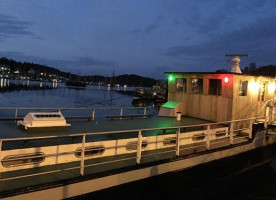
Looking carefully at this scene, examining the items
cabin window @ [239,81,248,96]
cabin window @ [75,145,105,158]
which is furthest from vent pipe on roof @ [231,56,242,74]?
cabin window @ [75,145,105,158]

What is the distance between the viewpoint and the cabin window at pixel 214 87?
14.1 meters

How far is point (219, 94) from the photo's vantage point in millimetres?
14062

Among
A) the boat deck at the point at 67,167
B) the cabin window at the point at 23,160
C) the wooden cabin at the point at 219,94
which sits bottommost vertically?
the boat deck at the point at 67,167

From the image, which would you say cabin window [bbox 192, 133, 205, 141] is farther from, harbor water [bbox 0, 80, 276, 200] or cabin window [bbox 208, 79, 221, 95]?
cabin window [bbox 208, 79, 221, 95]

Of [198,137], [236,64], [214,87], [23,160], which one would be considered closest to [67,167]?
[23,160]

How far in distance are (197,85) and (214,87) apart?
1148mm

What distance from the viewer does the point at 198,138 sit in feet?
37.9

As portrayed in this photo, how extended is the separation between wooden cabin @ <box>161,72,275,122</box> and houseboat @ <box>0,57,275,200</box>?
5 centimetres

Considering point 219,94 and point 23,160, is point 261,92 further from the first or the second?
point 23,160

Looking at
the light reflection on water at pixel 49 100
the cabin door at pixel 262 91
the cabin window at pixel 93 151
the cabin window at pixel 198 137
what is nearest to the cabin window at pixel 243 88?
the cabin door at pixel 262 91

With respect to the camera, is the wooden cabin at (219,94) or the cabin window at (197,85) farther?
the cabin window at (197,85)

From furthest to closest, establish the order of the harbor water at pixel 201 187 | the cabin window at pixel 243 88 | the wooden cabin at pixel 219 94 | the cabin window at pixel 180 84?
the cabin window at pixel 180 84 → the cabin window at pixel 243 88 → the wooden cabin at pixel 219 94 → the harbor water at pixel 201 187

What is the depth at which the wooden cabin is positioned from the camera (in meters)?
13.5

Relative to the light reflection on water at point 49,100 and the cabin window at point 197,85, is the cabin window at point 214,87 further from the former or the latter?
the light reflection on water at point 49,100
